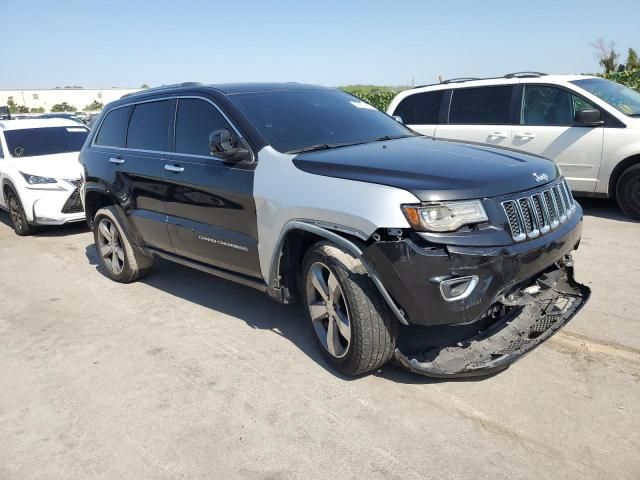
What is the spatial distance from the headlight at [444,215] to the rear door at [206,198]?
1342mm

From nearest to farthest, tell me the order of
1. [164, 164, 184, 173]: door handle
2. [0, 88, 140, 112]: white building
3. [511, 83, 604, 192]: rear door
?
1. [164, 164, 184, 173]: door handle
2. [511, 83, 604, 192]: rear door
3. [0, 88, 140, 112]: white building

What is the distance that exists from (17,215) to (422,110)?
652cm

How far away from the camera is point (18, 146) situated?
347 inches

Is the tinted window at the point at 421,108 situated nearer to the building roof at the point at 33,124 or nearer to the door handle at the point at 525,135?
the door handle at the point at 525,135

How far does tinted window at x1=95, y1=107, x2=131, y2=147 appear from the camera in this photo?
534 centimetres

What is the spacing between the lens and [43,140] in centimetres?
908

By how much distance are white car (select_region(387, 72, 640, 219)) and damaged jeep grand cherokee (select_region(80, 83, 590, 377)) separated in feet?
11.2

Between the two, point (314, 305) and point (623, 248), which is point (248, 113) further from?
point (623, 248)

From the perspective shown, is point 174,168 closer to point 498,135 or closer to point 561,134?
point 498,135

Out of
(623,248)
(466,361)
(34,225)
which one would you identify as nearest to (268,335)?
(466,361)

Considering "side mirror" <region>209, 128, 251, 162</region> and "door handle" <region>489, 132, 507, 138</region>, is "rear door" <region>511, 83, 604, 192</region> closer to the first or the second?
"door handle" <region>489, 132, 507, 138</region>

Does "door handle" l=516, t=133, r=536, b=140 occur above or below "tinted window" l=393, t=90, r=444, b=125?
below

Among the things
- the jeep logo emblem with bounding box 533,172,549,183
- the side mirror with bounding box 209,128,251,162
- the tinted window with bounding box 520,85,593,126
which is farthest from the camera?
the tinted window with bounding box 520,85,593,126

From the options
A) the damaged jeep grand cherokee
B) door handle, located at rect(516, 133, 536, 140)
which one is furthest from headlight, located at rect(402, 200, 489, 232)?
door handle, located at rect(516, 133, 536, 140)
